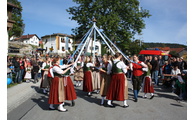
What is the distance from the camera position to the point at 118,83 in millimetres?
5598

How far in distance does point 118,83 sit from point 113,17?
15257 millimetres

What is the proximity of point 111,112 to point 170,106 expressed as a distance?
2340mm

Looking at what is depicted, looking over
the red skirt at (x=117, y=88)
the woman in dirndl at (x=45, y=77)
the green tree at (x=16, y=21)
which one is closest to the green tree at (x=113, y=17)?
the woman in dirndl at (x=45, y=77)

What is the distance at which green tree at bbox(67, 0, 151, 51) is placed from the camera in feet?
64.3

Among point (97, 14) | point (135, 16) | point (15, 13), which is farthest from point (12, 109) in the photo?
point (15, 13)

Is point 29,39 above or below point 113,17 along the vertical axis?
above

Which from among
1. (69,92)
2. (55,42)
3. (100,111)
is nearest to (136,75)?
(100,111)

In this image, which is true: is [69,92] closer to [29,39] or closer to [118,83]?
[118,83]

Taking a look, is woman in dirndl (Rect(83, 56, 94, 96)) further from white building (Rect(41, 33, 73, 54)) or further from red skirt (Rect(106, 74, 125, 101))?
white building (Rect(41, 33, 73, 54))

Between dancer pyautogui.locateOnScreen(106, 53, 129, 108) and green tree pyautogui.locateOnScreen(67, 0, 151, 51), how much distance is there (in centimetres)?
1414

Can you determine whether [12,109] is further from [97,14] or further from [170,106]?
[97,14]

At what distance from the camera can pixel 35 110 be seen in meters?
5.34

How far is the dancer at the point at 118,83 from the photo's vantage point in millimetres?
5535

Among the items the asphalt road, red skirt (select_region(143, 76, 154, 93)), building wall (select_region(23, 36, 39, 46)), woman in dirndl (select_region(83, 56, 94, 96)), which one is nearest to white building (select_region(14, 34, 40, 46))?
building wall (select_region(23, 36, 39, 46))
